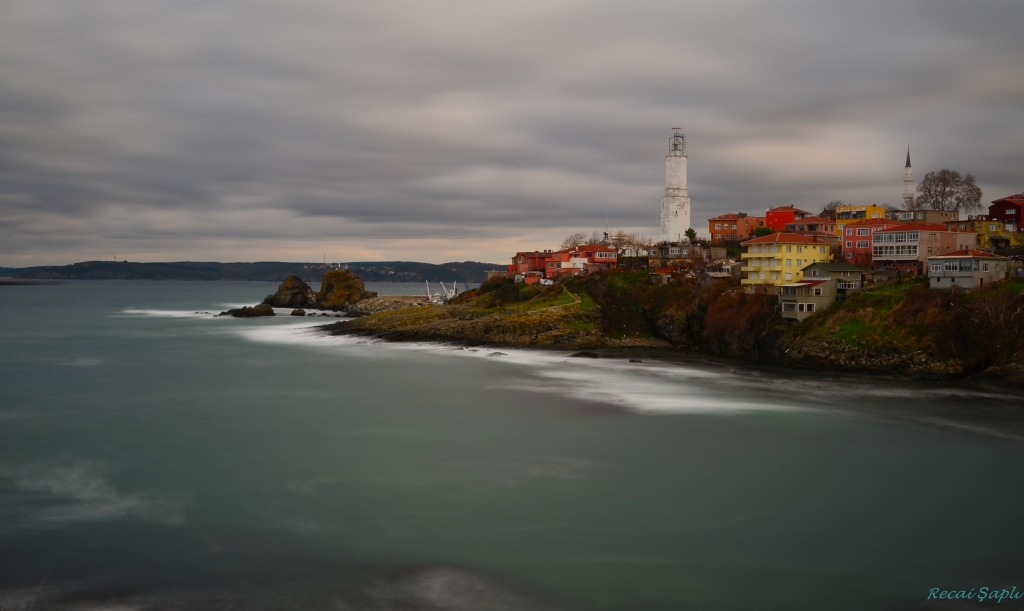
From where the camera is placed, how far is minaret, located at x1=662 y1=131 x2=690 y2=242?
229ft

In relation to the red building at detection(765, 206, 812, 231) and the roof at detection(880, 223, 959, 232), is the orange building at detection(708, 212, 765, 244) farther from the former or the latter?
the roof at detection(880, 223, 959, 232)

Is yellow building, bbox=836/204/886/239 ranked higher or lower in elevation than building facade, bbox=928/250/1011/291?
higher

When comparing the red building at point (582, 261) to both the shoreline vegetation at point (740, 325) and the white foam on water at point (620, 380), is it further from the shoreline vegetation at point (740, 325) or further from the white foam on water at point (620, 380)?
the white foam on water at point (620, 380)

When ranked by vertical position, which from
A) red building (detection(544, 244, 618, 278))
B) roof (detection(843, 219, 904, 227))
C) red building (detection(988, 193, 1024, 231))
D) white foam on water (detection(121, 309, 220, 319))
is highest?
red building (detection(988, 193, 1024, 231))

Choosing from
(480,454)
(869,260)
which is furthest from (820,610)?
(869,260)

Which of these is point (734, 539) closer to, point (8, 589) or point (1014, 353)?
point (8, 589)

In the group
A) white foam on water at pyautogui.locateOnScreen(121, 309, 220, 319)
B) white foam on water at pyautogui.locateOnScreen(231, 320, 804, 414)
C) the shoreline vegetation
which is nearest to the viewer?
white foam on water at pyautogui.locateOnScreen(231, 320, 804, 414)

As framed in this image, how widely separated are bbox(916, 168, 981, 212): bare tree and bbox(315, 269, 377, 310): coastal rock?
6636 centimetres

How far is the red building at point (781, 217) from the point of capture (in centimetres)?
6253

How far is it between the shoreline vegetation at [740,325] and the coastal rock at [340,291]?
30.4 m

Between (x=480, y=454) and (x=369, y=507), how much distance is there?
18.8ft

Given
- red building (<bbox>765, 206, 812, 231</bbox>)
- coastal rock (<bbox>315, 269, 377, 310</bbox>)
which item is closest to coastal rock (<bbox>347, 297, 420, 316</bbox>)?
coastal rock (<bbox>315, 269, 377, 310</bbox>)

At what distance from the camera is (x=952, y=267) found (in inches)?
1531

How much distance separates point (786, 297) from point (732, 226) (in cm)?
2806
